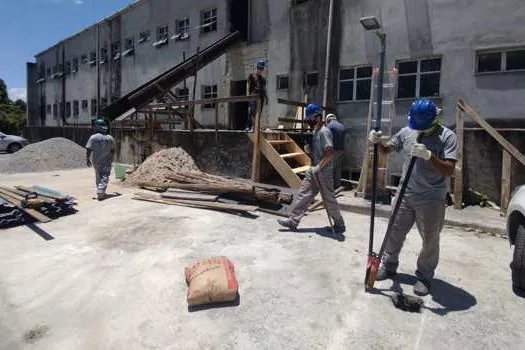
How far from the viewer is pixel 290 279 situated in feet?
13.8

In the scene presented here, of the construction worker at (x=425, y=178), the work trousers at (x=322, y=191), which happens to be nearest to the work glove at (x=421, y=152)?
the construction worker at (x=425, y=178)

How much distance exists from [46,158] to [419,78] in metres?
13.6

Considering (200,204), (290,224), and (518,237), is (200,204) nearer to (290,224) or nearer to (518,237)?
(290,224)

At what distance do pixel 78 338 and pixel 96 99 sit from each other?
23664mm

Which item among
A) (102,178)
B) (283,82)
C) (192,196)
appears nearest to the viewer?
(192,196)

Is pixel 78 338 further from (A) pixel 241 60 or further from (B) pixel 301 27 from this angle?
(A) pixel 241 60

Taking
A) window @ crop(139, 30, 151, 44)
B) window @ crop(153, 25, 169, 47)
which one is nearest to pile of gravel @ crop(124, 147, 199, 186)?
window @ crop(153, 25, 169, 47)

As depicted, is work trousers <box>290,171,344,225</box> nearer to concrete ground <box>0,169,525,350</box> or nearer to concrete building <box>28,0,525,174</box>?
concrete ground <box>0,169,525,350</box>

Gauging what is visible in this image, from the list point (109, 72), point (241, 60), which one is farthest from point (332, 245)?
point (109, 72)

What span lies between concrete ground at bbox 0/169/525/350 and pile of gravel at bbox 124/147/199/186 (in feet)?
11.4

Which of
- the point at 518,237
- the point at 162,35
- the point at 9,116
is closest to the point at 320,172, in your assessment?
the point at 518,237

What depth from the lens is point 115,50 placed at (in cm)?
2238

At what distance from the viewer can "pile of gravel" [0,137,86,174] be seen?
45.7 ft

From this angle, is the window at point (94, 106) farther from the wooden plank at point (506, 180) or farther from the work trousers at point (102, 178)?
the wooden plank at point (506, 180)
